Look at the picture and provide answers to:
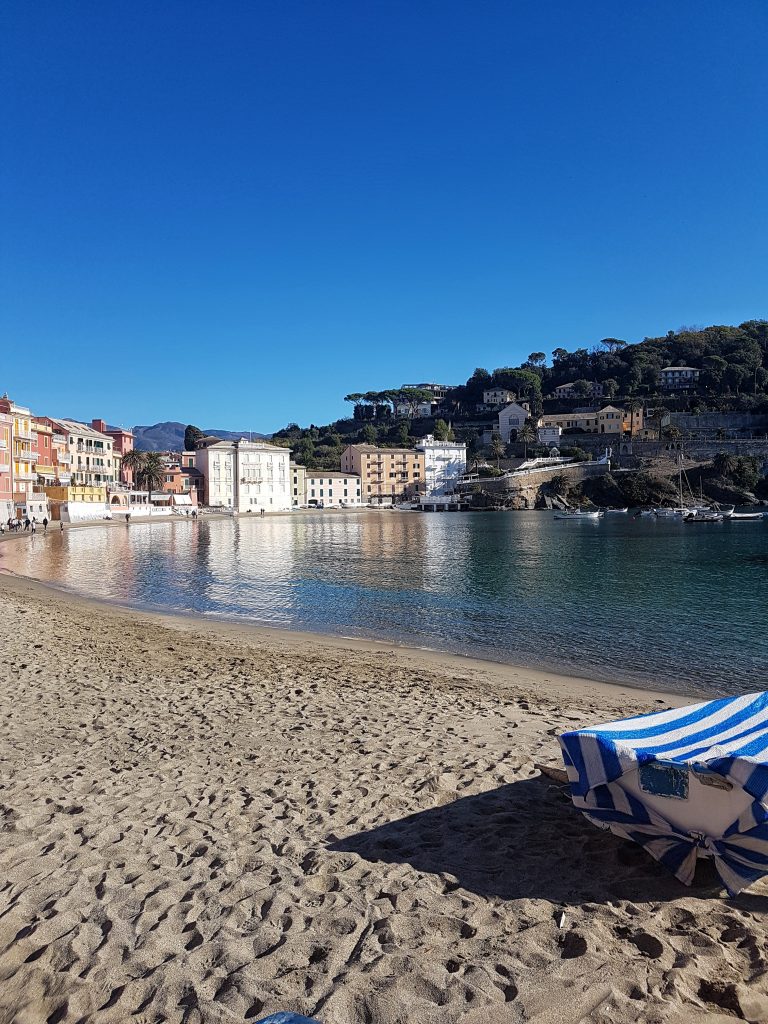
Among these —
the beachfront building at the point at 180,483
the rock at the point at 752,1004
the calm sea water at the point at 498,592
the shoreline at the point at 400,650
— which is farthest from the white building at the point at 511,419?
the rock at the point at 752,1004

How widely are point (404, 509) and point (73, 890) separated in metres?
120

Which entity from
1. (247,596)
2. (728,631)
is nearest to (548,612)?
(728,631)

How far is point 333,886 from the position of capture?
185 inches

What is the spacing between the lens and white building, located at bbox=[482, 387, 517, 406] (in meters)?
168

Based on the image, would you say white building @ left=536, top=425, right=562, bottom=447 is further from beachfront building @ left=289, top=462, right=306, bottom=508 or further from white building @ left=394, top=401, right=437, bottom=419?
beachfront building @ left=289, top=462, right=306, bottom=508

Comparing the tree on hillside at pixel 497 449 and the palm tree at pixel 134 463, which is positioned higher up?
the tree on hillside at pixel 497 449

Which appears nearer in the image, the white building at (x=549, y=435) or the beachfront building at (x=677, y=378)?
the white building at (x=549, y=435)

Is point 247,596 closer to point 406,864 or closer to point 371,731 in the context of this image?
point 371,731

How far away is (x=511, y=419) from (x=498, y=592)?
129 metres

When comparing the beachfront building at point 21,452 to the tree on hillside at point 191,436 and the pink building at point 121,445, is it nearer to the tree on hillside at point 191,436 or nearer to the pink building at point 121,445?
the pink building at point 121,445

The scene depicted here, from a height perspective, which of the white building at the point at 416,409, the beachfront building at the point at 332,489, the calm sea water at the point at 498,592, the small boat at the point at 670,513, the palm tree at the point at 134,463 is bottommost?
the calm sea water at the point at 498,592

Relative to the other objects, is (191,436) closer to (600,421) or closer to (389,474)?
(389,474)

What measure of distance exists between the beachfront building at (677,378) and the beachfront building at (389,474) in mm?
68809

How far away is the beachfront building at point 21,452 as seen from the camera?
202 ft
